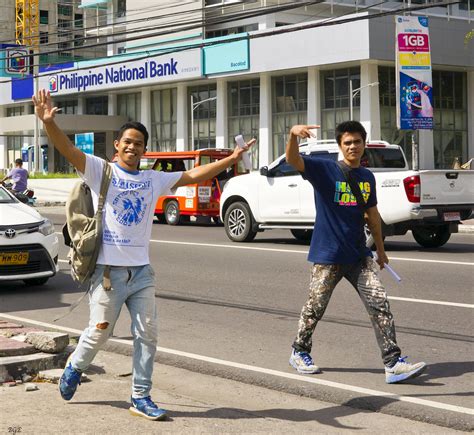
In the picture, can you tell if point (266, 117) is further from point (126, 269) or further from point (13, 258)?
point (126, 269)

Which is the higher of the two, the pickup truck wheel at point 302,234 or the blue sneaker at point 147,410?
the pickup truck wheel at point 302,234

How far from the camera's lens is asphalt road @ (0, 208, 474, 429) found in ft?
22.4

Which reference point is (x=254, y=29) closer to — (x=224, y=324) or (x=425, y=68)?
(x=425, y=68)

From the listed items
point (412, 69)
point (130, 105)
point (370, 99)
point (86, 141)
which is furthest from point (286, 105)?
point (412, 69)

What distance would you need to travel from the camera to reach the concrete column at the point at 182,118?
195 feet

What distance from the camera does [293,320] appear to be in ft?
32.1

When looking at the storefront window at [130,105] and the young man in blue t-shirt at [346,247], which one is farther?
the storefront window at [130,105]

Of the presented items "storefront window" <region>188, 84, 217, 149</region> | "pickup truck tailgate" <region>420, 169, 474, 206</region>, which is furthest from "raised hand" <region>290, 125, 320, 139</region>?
"storefront window" <region>188, 84, 217, 149</region>

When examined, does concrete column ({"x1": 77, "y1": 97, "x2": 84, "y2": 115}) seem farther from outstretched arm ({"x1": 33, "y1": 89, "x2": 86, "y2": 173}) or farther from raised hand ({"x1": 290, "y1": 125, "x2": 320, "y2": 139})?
outstretched arm ({"x1": 33, "y1": 89, "x2": 86, "y2": 173})

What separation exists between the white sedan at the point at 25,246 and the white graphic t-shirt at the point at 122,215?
6126mm

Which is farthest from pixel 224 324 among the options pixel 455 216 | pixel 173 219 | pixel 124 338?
pixel 173 219

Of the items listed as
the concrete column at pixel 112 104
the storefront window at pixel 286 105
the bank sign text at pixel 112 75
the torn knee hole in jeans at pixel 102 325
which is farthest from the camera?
the concrete column at pixel 112 104

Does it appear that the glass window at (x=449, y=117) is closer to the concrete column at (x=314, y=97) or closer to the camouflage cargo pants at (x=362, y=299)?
the concrete column at (x=314, y=97)

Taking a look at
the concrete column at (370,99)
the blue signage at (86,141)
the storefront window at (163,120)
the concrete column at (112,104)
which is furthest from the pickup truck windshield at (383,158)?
the concrete column at (112,104)
